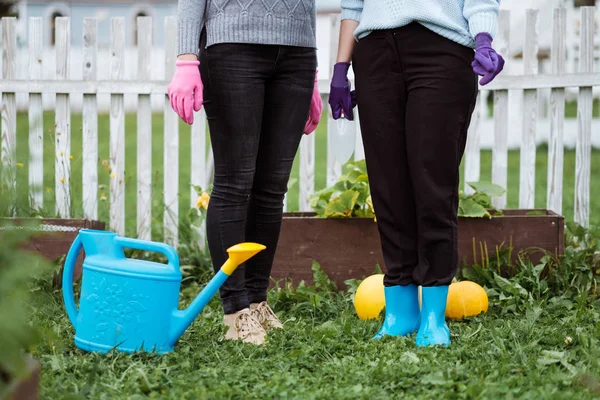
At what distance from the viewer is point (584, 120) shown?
3912mm

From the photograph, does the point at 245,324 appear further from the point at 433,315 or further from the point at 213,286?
the point at 433,315

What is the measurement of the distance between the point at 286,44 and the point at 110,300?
0.96m

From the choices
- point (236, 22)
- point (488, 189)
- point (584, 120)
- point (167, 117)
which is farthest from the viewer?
point (167, 117)

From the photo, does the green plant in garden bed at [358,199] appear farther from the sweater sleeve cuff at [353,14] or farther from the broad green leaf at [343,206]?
the sweater sleeve cuff at [353,14]

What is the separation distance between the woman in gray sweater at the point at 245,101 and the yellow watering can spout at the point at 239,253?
225 millimetres

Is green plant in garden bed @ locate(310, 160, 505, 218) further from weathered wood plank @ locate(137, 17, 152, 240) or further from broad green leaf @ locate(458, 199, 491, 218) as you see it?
weathered wood plank @ locate(137, 17, 152, 240)

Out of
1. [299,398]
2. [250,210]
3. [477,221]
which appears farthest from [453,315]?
[299,398]

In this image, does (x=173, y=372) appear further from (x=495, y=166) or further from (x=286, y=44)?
(x=495, y=166)

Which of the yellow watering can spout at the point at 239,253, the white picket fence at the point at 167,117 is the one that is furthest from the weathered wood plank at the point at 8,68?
the yellow watering can spout at the point at 239,253

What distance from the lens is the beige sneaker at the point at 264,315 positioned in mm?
2699

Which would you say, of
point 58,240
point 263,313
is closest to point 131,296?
point 263,313

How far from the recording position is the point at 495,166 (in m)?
4.02

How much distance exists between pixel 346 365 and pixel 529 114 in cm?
220

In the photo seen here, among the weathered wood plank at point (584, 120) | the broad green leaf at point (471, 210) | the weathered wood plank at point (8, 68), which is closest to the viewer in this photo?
the broad green leaf at point (471, 210)
